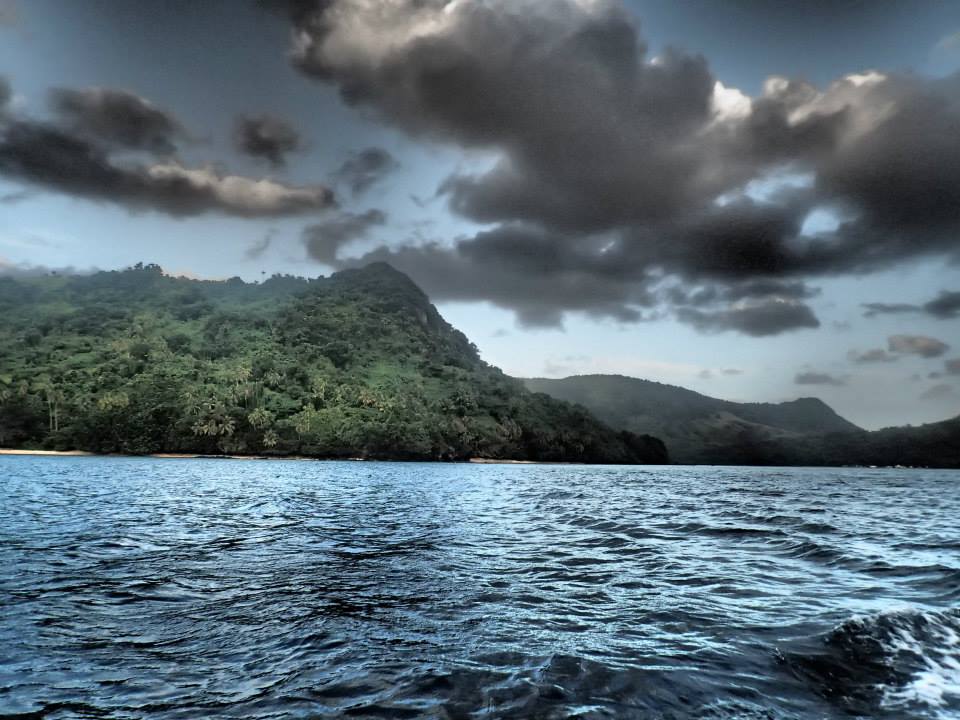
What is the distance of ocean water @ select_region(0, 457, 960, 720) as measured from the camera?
25.4 feet

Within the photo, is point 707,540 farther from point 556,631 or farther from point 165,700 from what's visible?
point 165,700

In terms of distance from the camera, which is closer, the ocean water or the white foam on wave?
the ocean water

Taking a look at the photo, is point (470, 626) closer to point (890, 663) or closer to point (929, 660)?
point (890, 663)

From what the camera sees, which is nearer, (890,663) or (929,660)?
(890,663)

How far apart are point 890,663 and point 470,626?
787 cm

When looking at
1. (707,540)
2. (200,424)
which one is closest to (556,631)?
(707,540)

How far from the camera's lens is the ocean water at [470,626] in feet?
25.4

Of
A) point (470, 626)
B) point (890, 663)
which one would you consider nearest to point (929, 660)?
point (890, 663)

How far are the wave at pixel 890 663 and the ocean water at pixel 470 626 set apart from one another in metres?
0.05

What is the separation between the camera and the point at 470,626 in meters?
11.4

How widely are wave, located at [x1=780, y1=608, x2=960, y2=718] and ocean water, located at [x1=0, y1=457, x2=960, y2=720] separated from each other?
0.16 feet

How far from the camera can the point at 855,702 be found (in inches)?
317

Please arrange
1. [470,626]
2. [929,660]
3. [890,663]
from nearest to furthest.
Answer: [890,663] → [929,660] → [470,626]

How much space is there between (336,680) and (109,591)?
30.2ft
